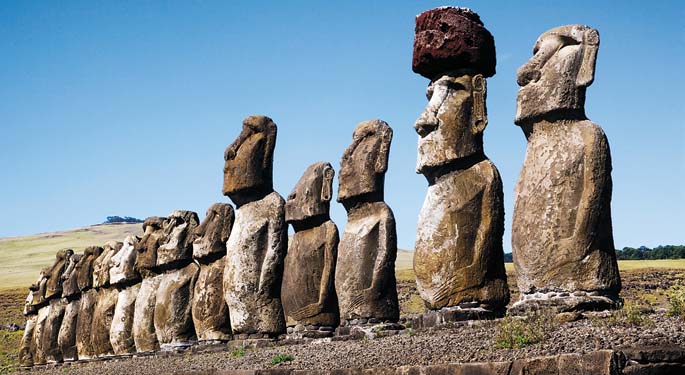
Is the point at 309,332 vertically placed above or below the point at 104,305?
below

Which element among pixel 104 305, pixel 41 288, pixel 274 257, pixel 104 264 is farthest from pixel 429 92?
pixel 41 288

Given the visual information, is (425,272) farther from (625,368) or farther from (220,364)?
(625,368)

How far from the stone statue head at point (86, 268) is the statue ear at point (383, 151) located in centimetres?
1327

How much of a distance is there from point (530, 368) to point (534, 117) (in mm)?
4788

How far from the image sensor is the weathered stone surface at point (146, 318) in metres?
22.0

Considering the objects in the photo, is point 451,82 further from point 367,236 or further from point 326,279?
point 326,279

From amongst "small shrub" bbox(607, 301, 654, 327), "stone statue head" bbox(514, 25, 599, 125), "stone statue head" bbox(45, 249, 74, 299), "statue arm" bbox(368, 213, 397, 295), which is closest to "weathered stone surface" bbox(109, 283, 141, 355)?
"stone statue head" bbox(45, 249, 74, 299)

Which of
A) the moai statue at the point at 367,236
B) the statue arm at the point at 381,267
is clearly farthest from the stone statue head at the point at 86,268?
the statue arm at the point at 381,267

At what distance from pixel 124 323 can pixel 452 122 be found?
12.2 metres

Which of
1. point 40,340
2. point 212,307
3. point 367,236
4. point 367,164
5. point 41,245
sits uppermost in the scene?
point 41,245

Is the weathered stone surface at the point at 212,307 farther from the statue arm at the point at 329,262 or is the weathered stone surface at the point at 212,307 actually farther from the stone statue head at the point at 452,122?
the stone statue head at the point at 452,122

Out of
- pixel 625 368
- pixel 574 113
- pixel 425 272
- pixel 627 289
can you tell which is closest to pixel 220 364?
pixel 425 272

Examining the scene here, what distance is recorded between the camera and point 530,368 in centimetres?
919

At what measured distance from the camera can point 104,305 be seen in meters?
25.4
